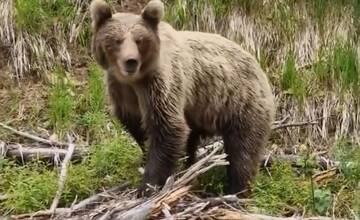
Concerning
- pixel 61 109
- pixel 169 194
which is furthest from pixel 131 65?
pixel 61 109

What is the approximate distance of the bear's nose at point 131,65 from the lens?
18.2 feet

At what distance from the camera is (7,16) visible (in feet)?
26.3

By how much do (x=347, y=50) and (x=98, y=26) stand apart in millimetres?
Result: 2825

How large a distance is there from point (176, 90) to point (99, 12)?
2.24 ft

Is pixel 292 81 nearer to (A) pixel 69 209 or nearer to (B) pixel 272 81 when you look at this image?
(B) pixel 272 81

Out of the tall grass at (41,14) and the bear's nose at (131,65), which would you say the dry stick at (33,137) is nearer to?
the tall grass at (41,14)

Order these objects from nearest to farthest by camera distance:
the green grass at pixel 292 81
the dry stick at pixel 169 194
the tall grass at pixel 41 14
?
the dry stick at pixel 169 194 < the green grass at pixel 292 81 < the tall grass at pixel 41 14

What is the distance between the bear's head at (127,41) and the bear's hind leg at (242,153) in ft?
2.83

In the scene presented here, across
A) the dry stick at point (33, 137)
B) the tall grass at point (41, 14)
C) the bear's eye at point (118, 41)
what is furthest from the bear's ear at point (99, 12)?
the tall grass at point (41, 14)

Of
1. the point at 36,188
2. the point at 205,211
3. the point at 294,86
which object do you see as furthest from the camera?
the point at 294,86

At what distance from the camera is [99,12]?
577 centimetres

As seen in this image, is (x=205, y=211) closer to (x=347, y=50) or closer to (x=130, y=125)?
(x=130, y=125)

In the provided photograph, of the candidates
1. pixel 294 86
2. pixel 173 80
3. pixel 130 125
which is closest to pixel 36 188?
pixel 130 125

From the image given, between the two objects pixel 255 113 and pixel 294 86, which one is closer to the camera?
pixel 255 113
